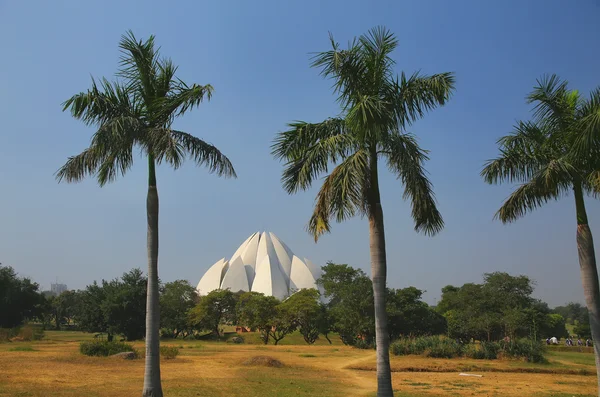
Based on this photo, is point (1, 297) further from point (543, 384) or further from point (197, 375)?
point (543, 384)

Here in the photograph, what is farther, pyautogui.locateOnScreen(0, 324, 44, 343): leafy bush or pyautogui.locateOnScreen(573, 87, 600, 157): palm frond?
pyautogui.locateOnScreen(0, 324, 44, 343): leafy bush

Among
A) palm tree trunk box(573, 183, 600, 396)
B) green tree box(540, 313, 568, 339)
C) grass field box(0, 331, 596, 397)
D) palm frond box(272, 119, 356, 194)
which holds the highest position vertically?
palm frond box(272, 119, 356, 194)

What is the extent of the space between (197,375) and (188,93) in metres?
8.92

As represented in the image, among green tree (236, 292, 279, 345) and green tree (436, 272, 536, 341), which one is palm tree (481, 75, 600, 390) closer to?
green tree (436, 272, 536, 341)

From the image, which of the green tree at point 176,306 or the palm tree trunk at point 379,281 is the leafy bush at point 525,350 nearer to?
the palm tree trunk at point 379,281

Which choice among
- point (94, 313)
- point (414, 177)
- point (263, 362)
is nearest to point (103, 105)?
point (414, 177)

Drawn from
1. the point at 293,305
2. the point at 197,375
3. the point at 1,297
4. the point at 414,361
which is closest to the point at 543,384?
the point at 414,361

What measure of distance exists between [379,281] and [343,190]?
160 cm

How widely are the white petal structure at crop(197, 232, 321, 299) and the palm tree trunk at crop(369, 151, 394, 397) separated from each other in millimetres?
52379

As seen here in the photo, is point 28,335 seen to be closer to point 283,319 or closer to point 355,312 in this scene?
point 283,319

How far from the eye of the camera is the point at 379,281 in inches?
310

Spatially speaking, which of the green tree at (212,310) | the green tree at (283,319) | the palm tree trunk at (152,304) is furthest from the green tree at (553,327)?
the palm tree trunk at (152,304)

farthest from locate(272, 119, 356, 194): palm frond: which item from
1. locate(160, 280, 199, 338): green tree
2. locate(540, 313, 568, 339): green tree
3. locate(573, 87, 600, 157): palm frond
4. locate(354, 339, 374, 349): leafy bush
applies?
locate(540, 313, 568, 339): green tree

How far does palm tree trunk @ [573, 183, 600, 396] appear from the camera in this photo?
8.66 meters
